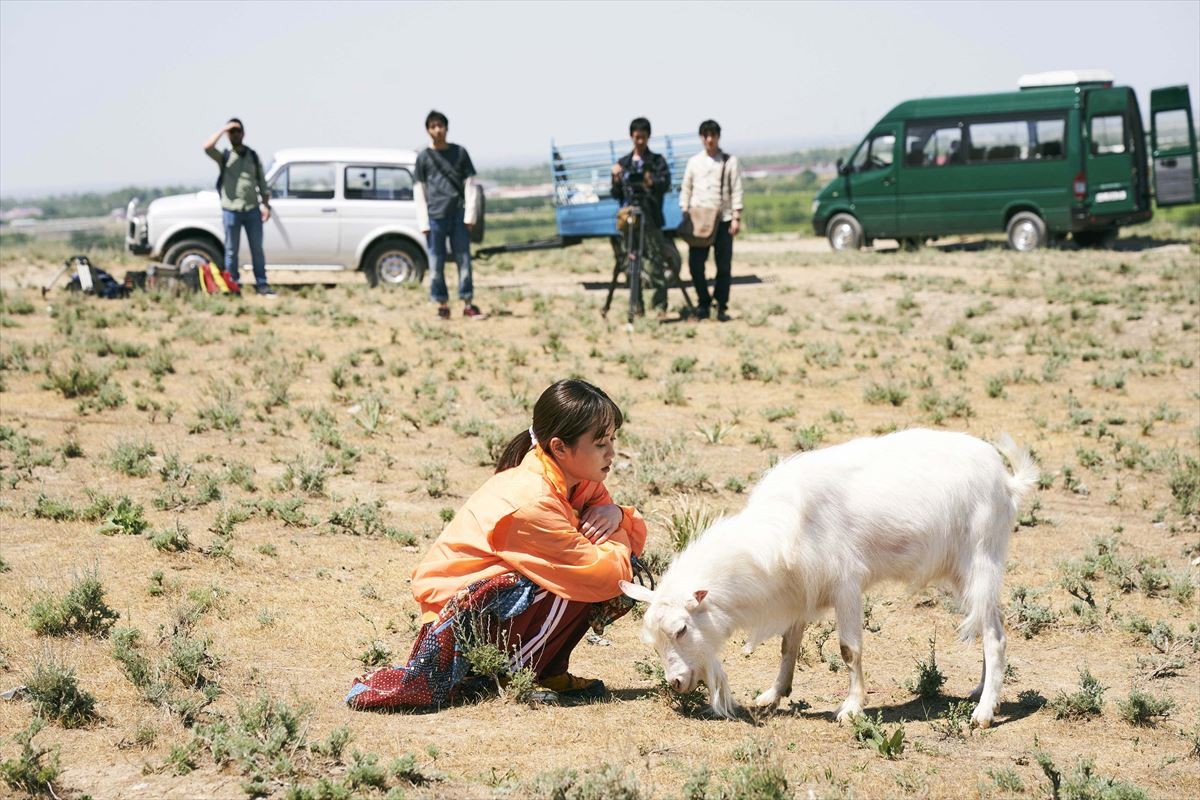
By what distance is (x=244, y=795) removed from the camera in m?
4.10

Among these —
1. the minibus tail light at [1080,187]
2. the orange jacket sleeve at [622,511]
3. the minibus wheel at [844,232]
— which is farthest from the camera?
the minibus wheel at [844,232]

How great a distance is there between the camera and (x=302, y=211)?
1830 centimetres

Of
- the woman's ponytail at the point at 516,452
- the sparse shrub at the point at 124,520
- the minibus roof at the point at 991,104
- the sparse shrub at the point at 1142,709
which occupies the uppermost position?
the minibus roof at the point at 991,104

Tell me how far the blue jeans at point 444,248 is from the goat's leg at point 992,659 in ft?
32.7

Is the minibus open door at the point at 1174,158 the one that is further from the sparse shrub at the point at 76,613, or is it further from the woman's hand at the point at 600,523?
the sparse shrub at the point at 76,613

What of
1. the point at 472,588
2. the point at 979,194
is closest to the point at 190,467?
the point at 472,588

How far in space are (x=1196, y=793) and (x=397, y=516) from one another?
195 inches

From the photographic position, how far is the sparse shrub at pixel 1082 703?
5.24 metres

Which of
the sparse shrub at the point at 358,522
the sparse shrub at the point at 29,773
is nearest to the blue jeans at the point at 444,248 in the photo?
the sparse shrub at the point at 358,522

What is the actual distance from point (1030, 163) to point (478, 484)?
1728cm

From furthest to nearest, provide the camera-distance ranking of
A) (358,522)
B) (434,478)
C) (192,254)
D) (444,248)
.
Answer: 1. (192,254)
2. (444,248)
3. (434,478)
4. (358,522)

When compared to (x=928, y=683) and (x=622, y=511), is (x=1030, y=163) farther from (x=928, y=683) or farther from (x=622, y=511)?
(x=622, y=511)

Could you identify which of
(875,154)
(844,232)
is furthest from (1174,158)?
(844,232)

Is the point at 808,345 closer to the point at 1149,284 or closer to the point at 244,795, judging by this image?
the point at 1149,284
